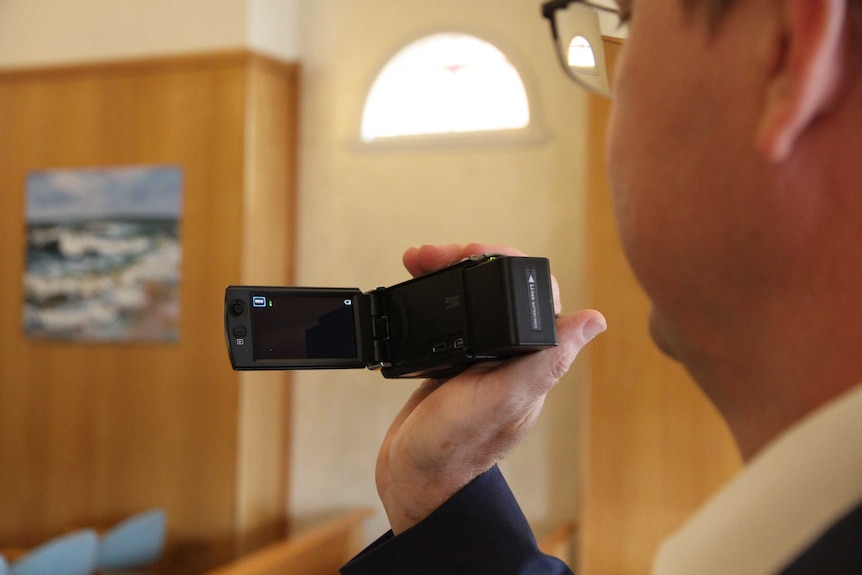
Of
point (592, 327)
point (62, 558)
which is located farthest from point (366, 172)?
point (592, 327)

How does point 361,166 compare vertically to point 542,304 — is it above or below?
above

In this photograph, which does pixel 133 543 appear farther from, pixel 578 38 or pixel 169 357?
pixel 578 38

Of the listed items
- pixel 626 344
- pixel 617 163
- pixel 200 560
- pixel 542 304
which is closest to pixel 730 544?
pixel 617 163

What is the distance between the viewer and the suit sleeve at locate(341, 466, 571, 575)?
87 cm

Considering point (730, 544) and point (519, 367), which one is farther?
point (519, 367)

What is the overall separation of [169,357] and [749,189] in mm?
4238

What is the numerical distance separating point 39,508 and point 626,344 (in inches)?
118

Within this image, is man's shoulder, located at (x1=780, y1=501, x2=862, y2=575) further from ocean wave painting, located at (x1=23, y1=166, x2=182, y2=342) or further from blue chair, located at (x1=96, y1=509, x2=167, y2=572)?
ocean wave painting, located at (x1=23, y1=166, x2=182, y2=342)

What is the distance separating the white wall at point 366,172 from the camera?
4.18 metres

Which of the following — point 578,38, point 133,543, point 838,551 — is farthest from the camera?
point 133,543

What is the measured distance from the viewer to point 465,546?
2.90 ft

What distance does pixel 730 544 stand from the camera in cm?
45

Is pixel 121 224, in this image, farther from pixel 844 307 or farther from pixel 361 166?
pixel 844 307

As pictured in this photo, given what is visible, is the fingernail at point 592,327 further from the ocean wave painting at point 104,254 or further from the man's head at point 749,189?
the ocean wave painting at point 104,254
